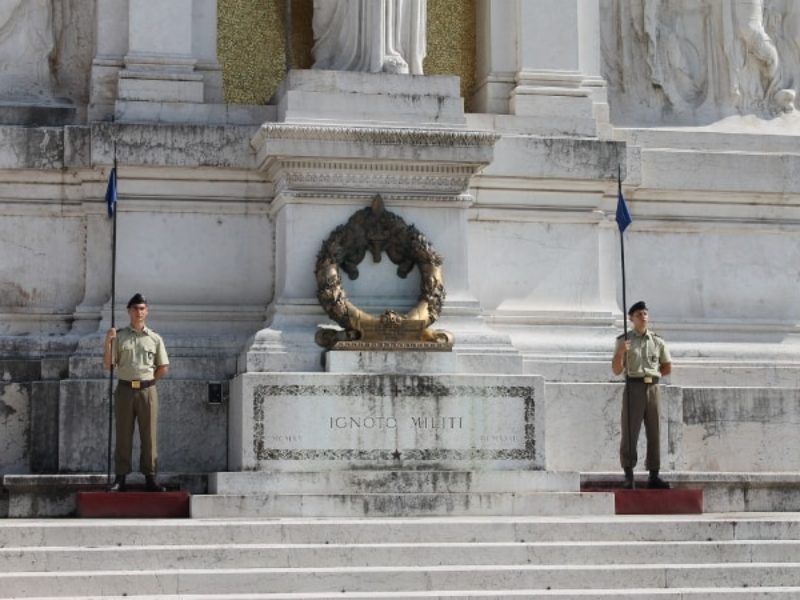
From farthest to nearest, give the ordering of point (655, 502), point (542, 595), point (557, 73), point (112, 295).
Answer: point (557, 73) < point (112, 295) < point (655, 502) < point (542, 595)

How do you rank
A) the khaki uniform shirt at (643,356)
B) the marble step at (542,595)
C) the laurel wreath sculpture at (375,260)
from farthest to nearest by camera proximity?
the laurel wreath sculpture at (375,260)
the khaki uniform shirt at (643,356)
the marble step at (542,595)

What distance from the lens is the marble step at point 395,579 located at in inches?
599

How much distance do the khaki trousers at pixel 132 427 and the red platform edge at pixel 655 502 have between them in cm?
454

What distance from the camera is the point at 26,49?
21.4 m

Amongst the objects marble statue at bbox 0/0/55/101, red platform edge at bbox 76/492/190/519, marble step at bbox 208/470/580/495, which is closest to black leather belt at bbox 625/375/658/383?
marble step at bbox 208/470/580/495

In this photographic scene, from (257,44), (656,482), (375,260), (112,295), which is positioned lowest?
(656,482)

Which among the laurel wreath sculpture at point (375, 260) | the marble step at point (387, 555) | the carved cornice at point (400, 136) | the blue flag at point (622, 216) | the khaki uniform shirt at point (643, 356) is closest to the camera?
the marble step at point (387, 555)

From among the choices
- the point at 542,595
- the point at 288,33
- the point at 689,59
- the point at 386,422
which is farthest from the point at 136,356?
the point at 689,59

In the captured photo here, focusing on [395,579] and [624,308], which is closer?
[395,579]

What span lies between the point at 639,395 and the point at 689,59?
238 inches

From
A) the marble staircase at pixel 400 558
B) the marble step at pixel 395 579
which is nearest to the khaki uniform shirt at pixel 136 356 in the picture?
the marble staircase at pixel 400 558

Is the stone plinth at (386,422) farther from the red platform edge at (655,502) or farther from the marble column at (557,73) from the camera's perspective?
the marble column at (557,73)

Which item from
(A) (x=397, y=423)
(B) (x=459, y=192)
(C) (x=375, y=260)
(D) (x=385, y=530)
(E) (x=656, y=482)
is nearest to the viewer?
→ (D) (x=385, y=530)

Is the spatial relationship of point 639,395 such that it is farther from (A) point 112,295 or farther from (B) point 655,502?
(A) point 112,295
